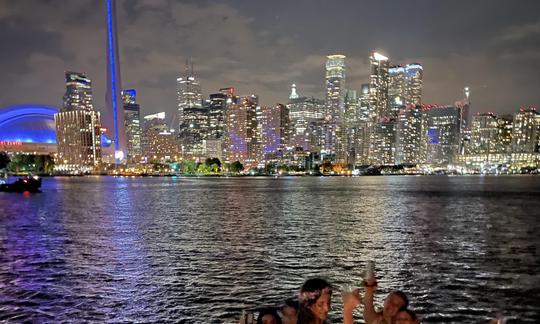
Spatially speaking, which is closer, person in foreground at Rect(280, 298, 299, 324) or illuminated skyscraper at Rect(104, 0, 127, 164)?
person in foreground at Rect(280, 298, 299, 324)

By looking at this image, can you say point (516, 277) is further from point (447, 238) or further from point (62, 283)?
point (62, 283)

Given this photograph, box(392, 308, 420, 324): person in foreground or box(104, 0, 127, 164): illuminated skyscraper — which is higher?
box(104, 0, 127, 164): illuminated skyscraper

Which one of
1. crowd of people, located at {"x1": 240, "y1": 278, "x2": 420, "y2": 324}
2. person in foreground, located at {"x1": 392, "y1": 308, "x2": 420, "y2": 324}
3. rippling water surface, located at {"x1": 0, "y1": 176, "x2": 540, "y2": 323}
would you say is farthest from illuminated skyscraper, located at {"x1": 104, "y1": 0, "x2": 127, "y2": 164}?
person in foreground, located at {"x1": 392, "y1": 308, "x2": 420, "y2": 324}

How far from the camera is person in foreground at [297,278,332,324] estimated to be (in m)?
5.71

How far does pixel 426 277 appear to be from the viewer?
19219 millimetres

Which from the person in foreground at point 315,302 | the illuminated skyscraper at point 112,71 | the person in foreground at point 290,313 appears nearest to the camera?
the person in foreground at point 315,302

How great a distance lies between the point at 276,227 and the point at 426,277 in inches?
673

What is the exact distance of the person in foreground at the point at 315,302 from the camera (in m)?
5.71

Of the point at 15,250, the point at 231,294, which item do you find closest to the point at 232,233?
the point at 15,250

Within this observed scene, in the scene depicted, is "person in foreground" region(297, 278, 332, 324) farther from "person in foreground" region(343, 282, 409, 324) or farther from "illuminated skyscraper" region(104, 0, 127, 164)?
"illuminated skyscraper" region(104, 0, 127, 164)

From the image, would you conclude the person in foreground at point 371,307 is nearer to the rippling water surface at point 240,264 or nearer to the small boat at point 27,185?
the rippling water surface at point 240,264

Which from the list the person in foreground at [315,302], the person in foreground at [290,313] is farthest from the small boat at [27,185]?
the person in foreground at [315,302]

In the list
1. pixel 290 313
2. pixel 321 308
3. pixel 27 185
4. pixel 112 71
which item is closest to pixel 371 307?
pixel 321 308

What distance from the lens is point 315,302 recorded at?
5.73 m
